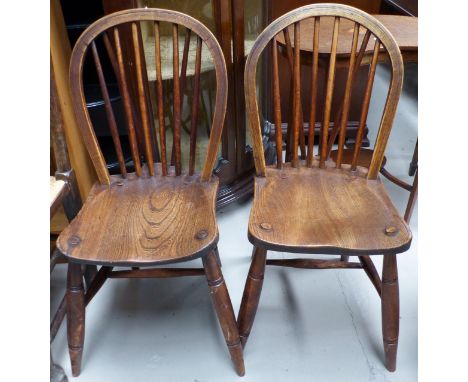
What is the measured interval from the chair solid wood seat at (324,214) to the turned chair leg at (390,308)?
9 cm

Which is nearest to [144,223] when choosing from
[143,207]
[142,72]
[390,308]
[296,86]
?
[143,207]

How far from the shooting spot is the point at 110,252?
0.93m

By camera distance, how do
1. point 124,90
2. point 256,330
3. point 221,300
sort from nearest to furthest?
point 221,300 → point 124,90 → point 256,330

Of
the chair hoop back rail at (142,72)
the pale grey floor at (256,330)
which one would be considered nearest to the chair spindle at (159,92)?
the chair hoop back rail at (142,72)

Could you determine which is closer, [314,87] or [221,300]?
[221,300]

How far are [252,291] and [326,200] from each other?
0.31 meters

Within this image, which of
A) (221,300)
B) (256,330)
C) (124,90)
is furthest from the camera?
(256,330)

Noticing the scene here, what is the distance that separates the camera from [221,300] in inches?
39.2

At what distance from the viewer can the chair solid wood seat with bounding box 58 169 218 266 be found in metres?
0.92

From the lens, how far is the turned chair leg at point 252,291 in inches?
40.5

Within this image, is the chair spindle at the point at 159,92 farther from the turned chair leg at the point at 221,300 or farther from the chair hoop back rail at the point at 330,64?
the turned chair leg at the point at 221,300

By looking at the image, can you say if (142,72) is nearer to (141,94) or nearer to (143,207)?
(141,94)

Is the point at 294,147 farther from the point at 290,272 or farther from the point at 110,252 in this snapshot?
the point at 110,252

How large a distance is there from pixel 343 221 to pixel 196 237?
37 cm
